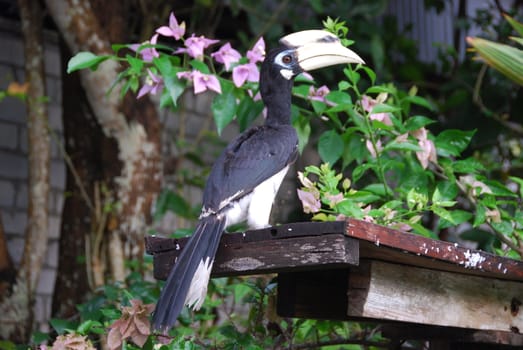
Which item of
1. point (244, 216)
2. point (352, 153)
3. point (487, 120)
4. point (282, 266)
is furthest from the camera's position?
point (487, 120)

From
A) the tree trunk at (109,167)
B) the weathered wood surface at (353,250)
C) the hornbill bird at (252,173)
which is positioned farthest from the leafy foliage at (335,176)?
the tree trunk at (109,167)

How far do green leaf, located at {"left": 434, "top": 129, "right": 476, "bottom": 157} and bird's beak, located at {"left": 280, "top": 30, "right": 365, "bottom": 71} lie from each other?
479 millimetres

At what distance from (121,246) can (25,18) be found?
1.27m

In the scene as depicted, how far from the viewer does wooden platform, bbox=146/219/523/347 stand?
1840 millimetres

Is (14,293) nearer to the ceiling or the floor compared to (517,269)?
nearer to the floor

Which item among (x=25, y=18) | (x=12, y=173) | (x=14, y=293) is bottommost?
(x=14, y=293)

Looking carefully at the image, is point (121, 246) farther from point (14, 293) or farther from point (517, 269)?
point (517, 269)

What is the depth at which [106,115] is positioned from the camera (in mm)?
3959

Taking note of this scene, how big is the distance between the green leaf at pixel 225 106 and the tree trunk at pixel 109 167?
111 cm

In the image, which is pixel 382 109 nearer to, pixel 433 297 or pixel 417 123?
pixel 417 123

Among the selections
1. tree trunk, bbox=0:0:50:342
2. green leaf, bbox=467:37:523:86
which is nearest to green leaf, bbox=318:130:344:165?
green leaf, bbox=467:37:523:86

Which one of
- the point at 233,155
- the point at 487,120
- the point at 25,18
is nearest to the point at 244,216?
the point at 233,155

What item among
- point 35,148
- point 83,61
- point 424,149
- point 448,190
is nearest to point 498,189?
point 448,190

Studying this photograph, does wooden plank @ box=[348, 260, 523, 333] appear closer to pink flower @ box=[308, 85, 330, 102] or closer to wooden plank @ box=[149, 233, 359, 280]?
wooden plank @ box=[149, 233, 359, 280]
